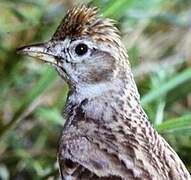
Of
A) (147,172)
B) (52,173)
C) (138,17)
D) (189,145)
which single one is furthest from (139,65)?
(147,172)

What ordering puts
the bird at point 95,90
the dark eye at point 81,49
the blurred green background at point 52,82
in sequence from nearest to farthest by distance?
the bird at point 95,90
the dark eye at point 81,49
the blurred green background at point 52,82

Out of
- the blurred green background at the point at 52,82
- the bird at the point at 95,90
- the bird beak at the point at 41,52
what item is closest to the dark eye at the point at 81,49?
the bird at the point at 95,90

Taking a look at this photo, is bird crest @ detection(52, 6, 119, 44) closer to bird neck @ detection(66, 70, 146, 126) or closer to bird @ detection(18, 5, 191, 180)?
bird @ detection(18, 5, 191, 180)

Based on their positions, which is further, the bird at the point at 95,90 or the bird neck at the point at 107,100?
the bird neck at the point at 107,100

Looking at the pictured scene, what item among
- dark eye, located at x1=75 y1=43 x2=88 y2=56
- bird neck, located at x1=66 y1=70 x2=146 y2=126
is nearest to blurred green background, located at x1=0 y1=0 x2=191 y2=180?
bird neck, located at x1=66 y1=70 x2=146 y2=126

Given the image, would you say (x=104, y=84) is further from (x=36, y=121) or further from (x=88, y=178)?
(x=36, y=121)

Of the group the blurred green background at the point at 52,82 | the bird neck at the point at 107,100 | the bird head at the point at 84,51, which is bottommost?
the bird neck at the point at 107,100

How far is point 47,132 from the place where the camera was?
6855 mm

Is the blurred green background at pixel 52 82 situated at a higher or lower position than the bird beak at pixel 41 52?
higher

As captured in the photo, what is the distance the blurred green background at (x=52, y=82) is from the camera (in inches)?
235

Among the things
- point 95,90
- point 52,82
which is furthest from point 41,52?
point 52,82

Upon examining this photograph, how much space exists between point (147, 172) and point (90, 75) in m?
0.63

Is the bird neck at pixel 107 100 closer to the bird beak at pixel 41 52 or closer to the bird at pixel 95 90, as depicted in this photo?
the bird at pixel 95 90

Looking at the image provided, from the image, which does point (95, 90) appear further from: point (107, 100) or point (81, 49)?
point (81, 49)
